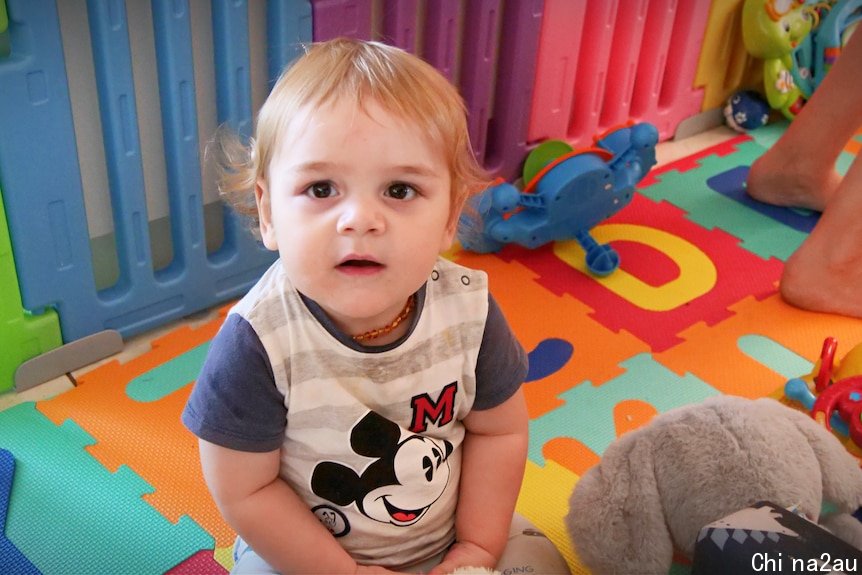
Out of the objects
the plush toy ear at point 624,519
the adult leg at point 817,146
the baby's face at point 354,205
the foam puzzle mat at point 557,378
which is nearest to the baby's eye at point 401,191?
the baby's face at point 354,205

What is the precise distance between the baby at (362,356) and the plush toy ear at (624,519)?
0.22 feet

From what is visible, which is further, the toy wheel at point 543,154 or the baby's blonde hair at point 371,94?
the toy wheel at point 543,154

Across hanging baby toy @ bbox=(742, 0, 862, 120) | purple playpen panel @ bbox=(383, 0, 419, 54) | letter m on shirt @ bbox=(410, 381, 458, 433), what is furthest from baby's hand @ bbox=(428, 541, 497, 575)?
hanging baby toy @ bbox=(742, 0, 862, 120)

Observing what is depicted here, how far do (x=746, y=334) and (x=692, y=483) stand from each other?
604mm

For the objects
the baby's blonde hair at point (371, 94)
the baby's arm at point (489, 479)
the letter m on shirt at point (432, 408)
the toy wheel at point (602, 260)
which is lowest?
the toy wheel at point (602, 260)

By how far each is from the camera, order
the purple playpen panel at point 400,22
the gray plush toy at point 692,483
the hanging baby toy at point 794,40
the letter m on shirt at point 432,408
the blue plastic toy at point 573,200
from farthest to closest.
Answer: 1. the hanging baby toy at point 794,40
2. the blue plastic toy at point 573,200
3. the purple playpen panel at point 400,22
4. the gray plush toy at point 692,483
5. the letter m on shirt at point 432,408

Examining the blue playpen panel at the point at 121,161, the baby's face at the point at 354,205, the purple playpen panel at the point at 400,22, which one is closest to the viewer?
the baby's face at the point at 354,205

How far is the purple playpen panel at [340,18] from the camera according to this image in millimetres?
1273

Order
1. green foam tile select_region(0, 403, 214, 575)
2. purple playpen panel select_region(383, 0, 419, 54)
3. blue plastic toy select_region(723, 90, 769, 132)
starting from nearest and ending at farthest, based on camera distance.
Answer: green foam tile select_region(0, 403, 214, 575) < purple playpen panel select_region(383, 0, 419, 54) < blue plastic toy select_region(723, 90, 769, 132)

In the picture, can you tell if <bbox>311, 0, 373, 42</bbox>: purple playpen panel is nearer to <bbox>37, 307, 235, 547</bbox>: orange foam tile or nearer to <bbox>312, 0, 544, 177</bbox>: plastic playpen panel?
<bbox>312, 0, 544, 177</bbox>: plastic playpen panel

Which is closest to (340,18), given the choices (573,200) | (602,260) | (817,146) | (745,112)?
(573,200)

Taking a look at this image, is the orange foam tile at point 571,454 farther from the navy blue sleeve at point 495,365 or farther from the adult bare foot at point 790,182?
the adult bare foot at point 790,182

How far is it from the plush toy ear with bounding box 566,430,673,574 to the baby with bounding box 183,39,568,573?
0.07m

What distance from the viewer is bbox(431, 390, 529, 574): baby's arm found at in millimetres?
778
